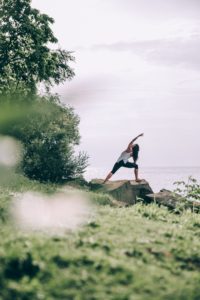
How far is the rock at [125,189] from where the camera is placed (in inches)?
Answer: 950

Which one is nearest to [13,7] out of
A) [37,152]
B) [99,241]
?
[37,152]

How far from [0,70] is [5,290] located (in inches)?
1028

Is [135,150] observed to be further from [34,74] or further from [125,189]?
[34,74]

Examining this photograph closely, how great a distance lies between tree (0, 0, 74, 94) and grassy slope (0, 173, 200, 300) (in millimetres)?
21914

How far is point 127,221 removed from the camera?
10.7m

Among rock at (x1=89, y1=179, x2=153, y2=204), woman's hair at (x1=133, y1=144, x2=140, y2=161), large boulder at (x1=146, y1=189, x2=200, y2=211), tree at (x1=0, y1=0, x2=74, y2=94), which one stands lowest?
large boulder at (x1=146, y1=189, x2=200, y2=211)

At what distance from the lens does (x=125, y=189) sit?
24.5 metres

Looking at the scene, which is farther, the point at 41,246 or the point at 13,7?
the point at 13,7

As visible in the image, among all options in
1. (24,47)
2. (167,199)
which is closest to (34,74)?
(24,47)

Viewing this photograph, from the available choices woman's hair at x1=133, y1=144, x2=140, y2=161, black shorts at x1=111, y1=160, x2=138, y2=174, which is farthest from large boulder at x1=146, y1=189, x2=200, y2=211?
woman's hair at x1=133, y1=144, x2=140, y2=161

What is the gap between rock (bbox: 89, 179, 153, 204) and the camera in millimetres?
24141

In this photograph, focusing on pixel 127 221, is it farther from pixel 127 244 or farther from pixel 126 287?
pixel 126 287

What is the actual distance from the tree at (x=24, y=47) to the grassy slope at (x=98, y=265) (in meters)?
21.9

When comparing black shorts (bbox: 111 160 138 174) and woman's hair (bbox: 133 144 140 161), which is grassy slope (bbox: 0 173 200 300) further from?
woman's hair (bbox: 133 144 140 161)
